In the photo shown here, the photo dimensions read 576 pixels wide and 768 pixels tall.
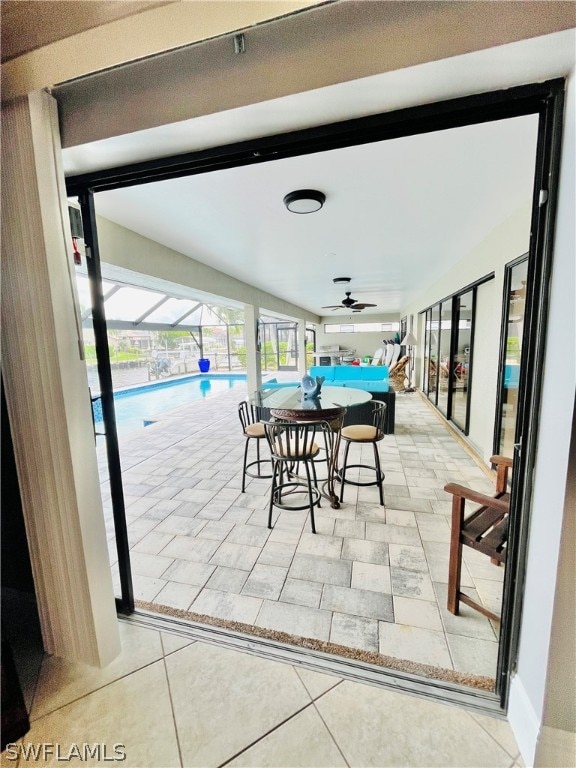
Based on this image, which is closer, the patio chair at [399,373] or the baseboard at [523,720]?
the baseboard at [523,720]

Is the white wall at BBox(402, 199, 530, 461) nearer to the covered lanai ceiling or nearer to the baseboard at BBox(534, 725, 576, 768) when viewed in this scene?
the covered lanai ceiling

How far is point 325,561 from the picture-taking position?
199cm

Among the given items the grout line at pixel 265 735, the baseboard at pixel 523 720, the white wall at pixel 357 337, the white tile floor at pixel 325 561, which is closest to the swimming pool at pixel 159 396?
the white tile floor at pixel 325 561

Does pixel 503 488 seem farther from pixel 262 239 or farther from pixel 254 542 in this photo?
pixel 262 239

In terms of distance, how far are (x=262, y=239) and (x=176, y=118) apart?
2190mm

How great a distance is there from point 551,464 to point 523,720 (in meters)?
0.87

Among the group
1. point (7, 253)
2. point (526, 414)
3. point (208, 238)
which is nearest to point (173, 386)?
point (208, 238)

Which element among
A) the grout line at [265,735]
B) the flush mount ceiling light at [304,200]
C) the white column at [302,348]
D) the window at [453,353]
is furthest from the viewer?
the white column at [302,348]

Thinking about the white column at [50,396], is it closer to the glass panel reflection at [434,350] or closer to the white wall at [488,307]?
the white wall at [488,307]

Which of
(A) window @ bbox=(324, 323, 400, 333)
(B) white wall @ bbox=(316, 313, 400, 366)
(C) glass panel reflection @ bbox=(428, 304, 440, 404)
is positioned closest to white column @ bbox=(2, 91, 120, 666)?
(C) glass panel reflection @ bbox=(428, 304, 440, 404)

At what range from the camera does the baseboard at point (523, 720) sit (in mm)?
974

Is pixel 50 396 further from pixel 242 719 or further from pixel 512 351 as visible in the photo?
pixel 512 351

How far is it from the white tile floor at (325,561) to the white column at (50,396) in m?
0.50

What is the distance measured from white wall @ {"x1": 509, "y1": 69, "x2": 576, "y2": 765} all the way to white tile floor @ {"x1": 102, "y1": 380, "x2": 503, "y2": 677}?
0.36 meters
